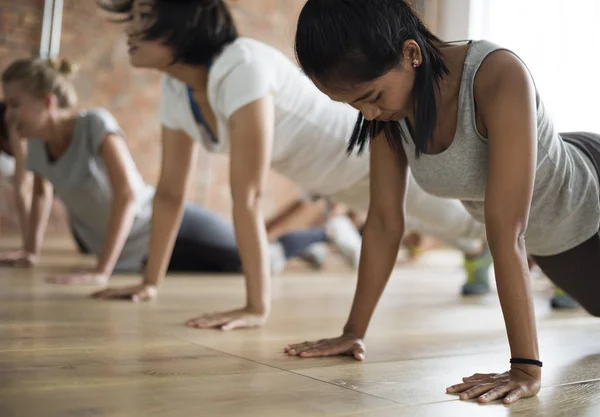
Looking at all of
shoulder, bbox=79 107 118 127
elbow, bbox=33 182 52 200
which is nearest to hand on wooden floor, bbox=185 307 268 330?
shoulder, bbox=79 107 118 127

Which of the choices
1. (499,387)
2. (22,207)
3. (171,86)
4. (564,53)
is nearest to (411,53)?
(499,387)

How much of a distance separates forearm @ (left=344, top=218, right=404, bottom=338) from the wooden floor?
74 millimetres

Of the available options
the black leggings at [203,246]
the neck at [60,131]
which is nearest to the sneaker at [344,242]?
the black leggings at [203,246]

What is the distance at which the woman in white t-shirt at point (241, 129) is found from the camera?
61.1 inches

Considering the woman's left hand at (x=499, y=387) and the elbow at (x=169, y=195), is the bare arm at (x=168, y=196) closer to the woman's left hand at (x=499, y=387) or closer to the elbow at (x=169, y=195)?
the elbow at (x=169, y=195)

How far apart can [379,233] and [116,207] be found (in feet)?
4.26

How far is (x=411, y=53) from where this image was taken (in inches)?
41.6

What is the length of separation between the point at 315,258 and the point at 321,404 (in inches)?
91.2

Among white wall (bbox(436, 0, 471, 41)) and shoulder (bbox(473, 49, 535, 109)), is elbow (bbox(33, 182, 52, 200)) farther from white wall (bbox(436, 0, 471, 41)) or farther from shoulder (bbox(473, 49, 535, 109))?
white wall (bbox(436, 0, 471, 41))

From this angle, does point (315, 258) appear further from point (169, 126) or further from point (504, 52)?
point (504, 52)

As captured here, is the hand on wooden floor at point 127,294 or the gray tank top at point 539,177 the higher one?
the gray tank top at point 539,177

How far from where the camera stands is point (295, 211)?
357 cm

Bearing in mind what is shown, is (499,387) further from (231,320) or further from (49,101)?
(49,101)

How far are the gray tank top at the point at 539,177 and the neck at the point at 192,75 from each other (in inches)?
27.5
